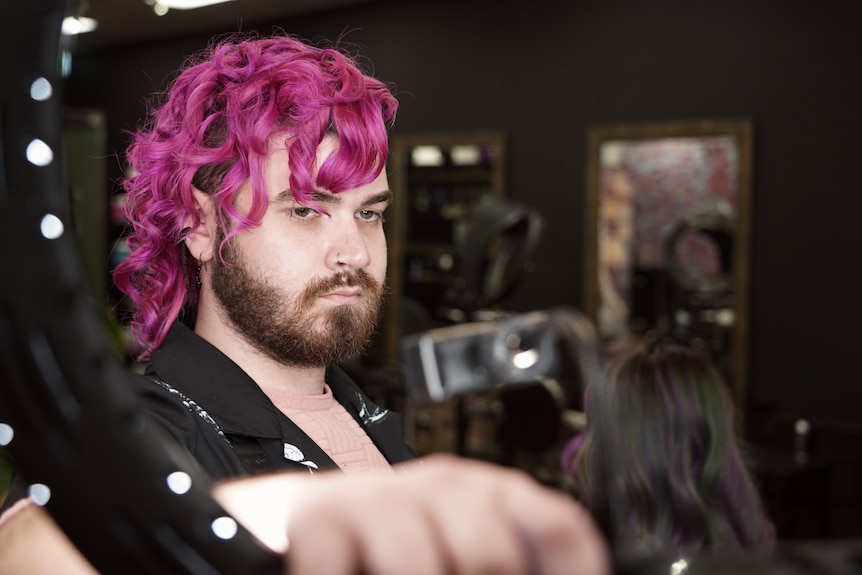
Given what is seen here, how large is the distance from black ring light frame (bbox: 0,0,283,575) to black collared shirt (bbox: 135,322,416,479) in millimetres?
179

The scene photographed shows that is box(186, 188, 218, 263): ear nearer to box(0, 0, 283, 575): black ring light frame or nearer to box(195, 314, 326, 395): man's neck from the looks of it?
box(195, 314, 326, 395): man's neck

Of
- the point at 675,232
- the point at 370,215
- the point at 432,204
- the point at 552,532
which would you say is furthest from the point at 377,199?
the point at 432,204

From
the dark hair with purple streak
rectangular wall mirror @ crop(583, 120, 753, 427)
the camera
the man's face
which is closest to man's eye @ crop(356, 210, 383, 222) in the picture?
the man's face

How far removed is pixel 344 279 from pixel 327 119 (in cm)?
8

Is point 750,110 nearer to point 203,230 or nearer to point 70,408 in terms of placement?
point 203,230

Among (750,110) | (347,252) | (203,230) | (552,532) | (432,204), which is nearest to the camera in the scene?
(552,532)

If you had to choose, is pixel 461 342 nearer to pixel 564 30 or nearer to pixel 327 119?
pixel 327 119

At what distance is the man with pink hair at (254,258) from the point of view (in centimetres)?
26

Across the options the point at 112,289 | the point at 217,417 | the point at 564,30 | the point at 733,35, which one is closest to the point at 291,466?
the point at 217,417

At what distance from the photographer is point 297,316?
28 centimetres

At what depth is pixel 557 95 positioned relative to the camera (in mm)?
3453

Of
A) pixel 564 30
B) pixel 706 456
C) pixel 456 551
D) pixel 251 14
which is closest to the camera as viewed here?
pixel 456 551

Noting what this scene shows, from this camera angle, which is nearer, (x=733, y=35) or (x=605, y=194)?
(x=733, y=35)

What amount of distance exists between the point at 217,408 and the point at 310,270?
0.11 m
